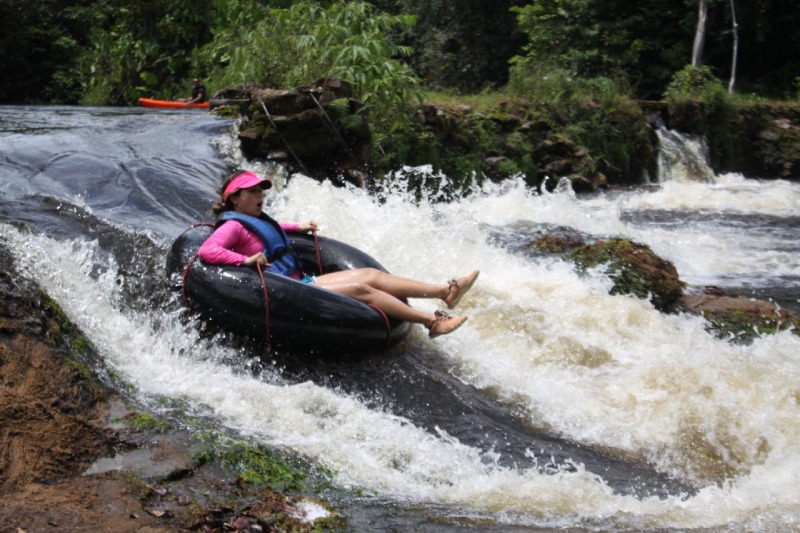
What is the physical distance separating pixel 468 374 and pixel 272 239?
1.38 meters

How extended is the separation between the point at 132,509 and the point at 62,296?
213 cm

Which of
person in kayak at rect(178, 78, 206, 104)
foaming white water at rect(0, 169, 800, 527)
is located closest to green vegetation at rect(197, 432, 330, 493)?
foaming white water at rect(0, 169, 800, 527)

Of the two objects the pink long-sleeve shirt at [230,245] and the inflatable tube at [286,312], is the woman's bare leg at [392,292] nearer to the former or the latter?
the inflatable tube at [286,312]

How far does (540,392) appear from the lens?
4668mm

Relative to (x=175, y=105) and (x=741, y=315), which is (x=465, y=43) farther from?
(x=741, y=315)

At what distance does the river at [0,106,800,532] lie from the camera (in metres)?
3.47

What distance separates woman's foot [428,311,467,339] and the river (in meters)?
0.24

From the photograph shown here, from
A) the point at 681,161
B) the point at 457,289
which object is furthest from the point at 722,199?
the point at 457,289

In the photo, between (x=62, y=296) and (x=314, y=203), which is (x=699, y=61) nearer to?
(x=314, y=203)

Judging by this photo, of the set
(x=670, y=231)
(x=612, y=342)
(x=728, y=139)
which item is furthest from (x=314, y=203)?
(x=728, y=139)

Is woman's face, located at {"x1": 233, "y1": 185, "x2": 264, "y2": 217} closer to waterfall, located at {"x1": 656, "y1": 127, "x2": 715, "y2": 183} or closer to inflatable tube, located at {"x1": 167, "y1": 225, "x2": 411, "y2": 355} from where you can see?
inflatable tube, located at {"x1": 167, "y1": 225, "x2": 411, "y2": 355}

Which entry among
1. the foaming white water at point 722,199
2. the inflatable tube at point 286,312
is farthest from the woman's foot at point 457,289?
the foaming white water at point 722,199

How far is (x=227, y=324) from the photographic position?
4582mm

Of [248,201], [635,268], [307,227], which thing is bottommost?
[635,268]
